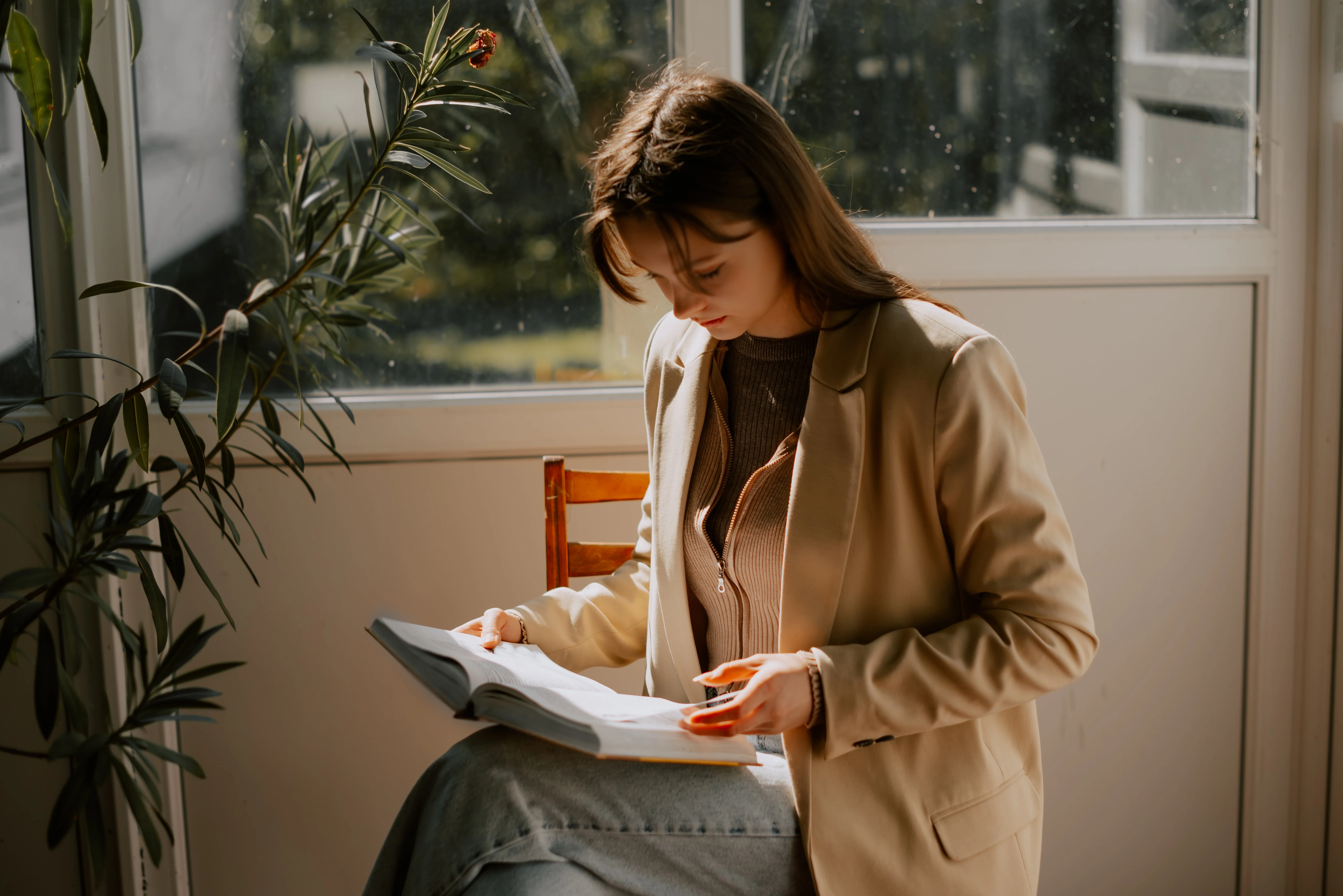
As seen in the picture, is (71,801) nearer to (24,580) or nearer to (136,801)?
(136,801)

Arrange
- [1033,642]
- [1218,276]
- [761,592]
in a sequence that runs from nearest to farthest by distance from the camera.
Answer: [1033,642], [761,592], [1218,276]

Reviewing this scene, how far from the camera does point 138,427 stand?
3.89 ft

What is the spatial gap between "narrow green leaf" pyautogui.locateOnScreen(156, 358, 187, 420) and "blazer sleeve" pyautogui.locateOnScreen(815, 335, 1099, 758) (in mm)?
801

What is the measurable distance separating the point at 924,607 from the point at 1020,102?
3.74 ft

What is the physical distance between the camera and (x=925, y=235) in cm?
165

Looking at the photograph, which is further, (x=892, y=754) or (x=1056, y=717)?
(x=1056, y=717)

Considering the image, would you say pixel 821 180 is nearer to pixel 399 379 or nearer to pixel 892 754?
pixel 892 754

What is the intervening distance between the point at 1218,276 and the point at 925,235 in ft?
1.80

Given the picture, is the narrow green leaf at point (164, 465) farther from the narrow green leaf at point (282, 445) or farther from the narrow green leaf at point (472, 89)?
the narrow green leaf at point (472, 89)

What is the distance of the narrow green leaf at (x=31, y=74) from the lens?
0.96m

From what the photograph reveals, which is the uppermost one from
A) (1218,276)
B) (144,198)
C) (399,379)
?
(144,198)

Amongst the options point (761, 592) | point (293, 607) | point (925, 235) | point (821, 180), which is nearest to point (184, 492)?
point (293, 607)

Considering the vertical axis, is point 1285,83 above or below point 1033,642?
above

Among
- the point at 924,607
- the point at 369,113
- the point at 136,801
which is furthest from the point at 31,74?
the point at 924,607
